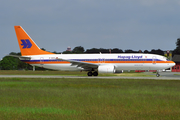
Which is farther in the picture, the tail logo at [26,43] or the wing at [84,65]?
the tail logo at [26,43]

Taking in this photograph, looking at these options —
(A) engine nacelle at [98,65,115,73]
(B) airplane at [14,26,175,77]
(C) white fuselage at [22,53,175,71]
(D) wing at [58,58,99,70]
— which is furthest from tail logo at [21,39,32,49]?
(A) engine nacelle at [98,65,115,73]

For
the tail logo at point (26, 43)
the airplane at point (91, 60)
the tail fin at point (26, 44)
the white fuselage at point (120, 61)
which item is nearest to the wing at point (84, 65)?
the airplane at point (91, 60)

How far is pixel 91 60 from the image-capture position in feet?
134

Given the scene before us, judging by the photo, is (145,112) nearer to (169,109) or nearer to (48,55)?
(169,109)

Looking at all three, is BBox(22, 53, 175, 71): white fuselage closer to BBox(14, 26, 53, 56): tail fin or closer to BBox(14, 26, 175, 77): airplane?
BBox(14, 26, 175, 77): airplane

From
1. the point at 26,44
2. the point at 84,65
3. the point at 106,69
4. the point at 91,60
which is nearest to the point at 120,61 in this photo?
the point at 106,69

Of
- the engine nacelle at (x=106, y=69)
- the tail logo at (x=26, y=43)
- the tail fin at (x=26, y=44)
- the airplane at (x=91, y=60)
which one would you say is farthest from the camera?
the tail logo at (x=26, y=43)

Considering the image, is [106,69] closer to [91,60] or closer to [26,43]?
[91,60]

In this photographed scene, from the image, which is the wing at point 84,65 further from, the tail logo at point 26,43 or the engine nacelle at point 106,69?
the tail logo at point 26,43

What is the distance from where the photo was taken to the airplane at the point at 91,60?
39188 mm

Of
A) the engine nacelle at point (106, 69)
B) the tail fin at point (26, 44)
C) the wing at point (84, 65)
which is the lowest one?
the engine nacelle at point (106, 69)

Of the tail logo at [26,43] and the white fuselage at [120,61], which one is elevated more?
the tail logo at [26,43]

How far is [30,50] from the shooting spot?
4316 centimetres

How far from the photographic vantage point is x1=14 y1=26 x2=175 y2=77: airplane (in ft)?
129
